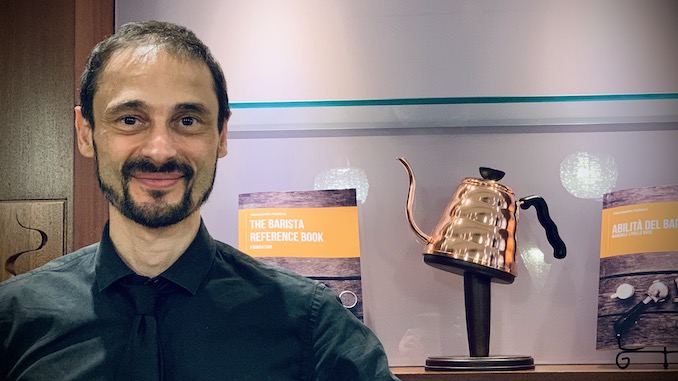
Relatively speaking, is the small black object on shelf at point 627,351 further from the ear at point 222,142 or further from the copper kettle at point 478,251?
the ear at point 222,142

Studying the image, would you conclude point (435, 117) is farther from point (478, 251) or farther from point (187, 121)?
point (187, 121)

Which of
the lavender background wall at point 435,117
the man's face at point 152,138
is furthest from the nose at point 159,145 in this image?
the lavender background wall at point 435,117

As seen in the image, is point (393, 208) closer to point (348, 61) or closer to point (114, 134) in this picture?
point (348, 61)

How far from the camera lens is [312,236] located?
1.47 meters

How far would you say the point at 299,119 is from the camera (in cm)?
160

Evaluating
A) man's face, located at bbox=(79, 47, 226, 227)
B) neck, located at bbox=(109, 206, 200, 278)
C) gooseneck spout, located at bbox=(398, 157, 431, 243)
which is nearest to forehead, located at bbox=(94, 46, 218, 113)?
man's face, located at bbox=(79, 47, 226, 227)

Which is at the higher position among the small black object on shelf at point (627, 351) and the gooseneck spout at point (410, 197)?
the gooseneck spout at point (410, 197)

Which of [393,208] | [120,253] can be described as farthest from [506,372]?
[120,253]

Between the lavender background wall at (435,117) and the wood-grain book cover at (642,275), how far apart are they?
9 centimetres

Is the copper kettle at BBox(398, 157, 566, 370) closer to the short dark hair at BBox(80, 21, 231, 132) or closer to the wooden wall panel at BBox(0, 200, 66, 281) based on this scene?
the short dark hair at BBox(80, 21, 231, 132)

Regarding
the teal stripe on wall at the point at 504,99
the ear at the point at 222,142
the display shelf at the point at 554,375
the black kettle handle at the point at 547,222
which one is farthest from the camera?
the teal stripe on wall at the point at 504,99

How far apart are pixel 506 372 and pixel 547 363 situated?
18cm

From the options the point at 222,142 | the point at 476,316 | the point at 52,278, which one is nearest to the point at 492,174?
the point at 476,316

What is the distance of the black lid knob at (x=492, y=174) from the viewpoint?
145 centimetres
